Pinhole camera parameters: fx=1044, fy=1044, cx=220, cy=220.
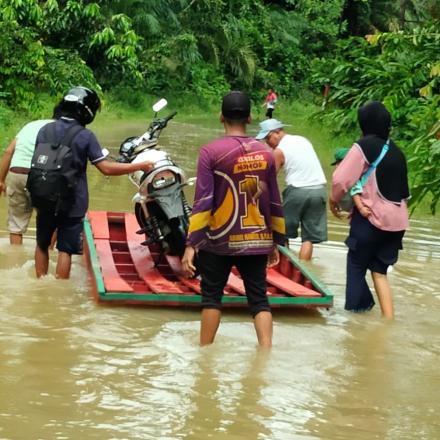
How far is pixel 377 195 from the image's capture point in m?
7.48

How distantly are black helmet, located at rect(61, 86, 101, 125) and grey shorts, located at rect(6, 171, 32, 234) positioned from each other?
1104 mm

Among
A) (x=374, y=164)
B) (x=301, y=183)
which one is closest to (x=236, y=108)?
(x=374, y=164)

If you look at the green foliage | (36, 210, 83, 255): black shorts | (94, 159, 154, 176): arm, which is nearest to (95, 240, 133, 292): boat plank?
(36, 210, 83, 255): black shorts

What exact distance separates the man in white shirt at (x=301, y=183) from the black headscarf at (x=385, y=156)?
6.97 feet

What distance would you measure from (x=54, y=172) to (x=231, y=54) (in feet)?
89.4

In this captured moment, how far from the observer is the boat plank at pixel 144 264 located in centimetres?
781

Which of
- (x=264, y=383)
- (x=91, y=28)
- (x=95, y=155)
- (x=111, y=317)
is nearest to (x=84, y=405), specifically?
(x=264, y=383)

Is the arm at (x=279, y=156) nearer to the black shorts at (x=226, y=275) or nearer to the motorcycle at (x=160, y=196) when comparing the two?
the motorcycle at (x=160, y=196)

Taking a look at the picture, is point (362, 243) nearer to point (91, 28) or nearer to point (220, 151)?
point (220, 151)

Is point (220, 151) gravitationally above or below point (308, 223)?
above

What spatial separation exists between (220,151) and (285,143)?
3.57 meters

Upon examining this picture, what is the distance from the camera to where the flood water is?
513cm

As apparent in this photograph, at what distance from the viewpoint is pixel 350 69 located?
Result: 18.7 meters

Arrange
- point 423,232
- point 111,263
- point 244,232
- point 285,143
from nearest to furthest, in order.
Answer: point 244,232
point 111,263
point 285,143
point 423,232
